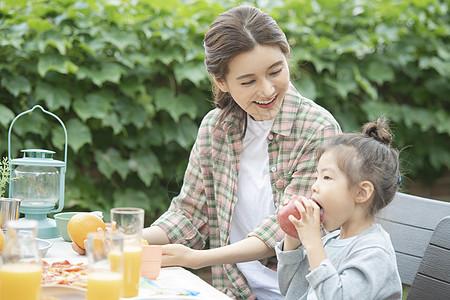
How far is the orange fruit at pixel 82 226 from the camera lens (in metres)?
1.58

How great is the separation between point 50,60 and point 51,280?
6.04 feet

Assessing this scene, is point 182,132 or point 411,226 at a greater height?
point 182,132

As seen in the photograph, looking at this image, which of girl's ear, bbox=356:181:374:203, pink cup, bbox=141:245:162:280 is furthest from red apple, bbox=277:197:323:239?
pink cup, bbox=141:245:162:280

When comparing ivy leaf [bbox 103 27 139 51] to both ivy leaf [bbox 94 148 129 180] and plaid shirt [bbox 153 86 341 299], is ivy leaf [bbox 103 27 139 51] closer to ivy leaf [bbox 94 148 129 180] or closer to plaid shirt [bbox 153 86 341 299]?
ivy leaf [bbox 94 148 129 180]

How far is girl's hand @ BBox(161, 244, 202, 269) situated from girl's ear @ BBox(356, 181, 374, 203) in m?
0.49

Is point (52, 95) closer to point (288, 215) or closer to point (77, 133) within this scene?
point (77, 133)

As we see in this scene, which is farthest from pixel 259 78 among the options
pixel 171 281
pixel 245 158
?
pixel 171 281

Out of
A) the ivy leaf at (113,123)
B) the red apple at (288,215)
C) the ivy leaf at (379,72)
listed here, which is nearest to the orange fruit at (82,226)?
the red apple at (288,215)

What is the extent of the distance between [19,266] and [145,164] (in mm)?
2143

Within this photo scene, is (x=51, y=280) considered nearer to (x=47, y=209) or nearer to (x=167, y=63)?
(x=47, y=209)

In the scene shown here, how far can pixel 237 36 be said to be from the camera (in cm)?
178

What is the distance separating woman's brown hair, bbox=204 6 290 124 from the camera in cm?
177

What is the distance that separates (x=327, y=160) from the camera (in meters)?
1.54

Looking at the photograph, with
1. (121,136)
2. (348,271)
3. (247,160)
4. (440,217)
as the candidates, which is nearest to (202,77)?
(121,136)
